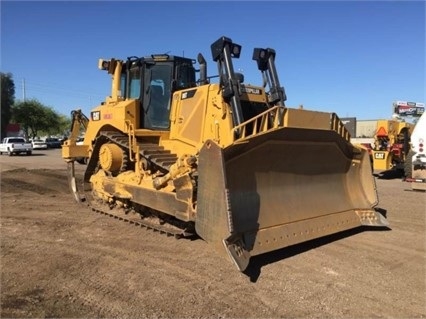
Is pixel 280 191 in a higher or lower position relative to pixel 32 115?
lower

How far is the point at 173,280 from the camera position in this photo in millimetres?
4828

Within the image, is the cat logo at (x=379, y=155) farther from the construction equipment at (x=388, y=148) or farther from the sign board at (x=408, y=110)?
the sign board at (x=408, y=110)

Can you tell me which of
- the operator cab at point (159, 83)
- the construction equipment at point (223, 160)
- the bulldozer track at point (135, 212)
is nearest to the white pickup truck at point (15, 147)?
the bulldozer track at point (135, 212)

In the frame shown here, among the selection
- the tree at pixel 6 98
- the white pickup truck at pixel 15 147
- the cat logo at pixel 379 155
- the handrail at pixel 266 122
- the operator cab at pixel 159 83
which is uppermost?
the tree at pixel 6 98

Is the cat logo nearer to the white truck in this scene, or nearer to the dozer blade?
the white truck

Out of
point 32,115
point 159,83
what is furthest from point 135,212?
point 32,115

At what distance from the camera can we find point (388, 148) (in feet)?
53.7

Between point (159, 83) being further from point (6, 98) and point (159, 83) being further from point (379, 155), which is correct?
point (6, 98)

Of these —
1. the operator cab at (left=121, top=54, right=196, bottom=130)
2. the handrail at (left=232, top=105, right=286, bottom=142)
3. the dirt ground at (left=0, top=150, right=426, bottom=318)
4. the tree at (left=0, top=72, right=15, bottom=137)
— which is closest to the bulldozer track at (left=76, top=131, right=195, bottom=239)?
the dirt ground at (left=0, top=150, right=426, bottom=318)

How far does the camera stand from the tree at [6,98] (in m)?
53.4

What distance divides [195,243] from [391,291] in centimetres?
272

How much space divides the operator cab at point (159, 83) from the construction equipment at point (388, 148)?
10.4m

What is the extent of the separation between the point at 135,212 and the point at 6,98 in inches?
2073

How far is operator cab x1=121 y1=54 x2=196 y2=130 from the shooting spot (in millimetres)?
7965
